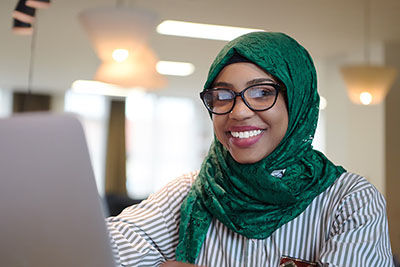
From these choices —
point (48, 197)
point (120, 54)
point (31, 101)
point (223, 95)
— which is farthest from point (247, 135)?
point (31, 101)

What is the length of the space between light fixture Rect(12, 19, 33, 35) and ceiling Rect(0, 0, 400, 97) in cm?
5

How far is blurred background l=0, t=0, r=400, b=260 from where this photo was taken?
340 centimetres

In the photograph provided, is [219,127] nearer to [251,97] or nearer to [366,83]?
[251,97]

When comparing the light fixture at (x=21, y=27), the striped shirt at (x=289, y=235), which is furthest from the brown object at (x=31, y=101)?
the striped shirt at (x=289, y=235)

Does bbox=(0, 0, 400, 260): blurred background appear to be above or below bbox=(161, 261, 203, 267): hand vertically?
above

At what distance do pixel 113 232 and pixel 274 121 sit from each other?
0.43 meters

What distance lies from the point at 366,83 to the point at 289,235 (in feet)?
11.9

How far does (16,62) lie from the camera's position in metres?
4.01

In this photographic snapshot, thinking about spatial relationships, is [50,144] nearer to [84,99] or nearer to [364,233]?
[364,233]

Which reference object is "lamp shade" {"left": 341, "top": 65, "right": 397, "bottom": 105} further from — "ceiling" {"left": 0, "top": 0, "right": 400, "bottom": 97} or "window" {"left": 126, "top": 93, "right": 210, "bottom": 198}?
"window" {"left": 126, "top": 93, "right": 210, "bottom": 198}

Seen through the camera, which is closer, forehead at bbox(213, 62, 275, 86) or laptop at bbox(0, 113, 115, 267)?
laptop at bbox(0, 113, 115, 267)

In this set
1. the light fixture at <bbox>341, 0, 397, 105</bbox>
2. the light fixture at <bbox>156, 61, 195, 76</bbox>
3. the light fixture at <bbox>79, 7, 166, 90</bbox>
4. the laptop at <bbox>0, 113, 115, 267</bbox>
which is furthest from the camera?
the light fixture at <bbox>156, 61, 195, 76</bbox>

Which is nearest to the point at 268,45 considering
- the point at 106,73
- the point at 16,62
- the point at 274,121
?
the point at 274,121

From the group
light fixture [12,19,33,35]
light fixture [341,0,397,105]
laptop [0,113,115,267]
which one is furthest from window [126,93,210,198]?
laptop [0,113,115,267]
